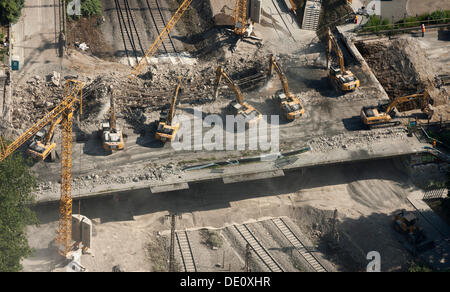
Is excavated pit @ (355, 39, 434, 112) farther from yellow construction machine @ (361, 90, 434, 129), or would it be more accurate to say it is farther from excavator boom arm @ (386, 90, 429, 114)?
yellow construction machine @ (361, 90, 434, 129)

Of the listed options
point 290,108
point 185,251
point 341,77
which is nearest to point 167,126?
point 290,108

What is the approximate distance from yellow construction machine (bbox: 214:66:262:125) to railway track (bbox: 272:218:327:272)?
44.5ft

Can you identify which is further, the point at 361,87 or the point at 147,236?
the point at 361,87

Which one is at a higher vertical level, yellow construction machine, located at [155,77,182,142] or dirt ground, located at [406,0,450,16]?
dirt ground, located at [406,0,450,16]

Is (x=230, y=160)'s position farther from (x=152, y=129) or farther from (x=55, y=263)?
(x=55, y=263)

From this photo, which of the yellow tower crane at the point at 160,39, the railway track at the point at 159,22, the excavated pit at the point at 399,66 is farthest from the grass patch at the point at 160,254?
the excavated pit at the point at 399,66

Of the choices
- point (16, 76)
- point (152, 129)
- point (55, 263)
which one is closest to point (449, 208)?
point (152, 129)

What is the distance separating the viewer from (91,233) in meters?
83.3

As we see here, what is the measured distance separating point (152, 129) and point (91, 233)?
1601 centimetres

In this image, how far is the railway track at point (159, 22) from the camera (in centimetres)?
10700

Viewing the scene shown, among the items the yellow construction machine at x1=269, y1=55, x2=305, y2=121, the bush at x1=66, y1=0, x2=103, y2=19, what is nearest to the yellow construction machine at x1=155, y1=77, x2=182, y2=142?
the yellow construction machine at x1=269, y1=55, x2=305, y2=121

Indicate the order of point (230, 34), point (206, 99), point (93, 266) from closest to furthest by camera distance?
point (93, 266) → point (206, 99) → point (230, 34)

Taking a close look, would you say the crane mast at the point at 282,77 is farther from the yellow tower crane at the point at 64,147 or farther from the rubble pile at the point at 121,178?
the yellow tower crane at the point at 64,147

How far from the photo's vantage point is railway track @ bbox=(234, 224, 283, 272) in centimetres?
8194
